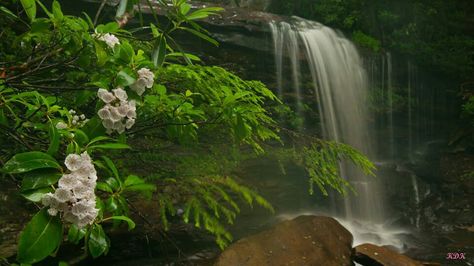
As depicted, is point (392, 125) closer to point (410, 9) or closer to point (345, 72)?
point (345, 72)

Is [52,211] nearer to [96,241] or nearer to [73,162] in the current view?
[73,162]

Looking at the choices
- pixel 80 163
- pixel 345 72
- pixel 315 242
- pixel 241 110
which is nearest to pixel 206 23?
pixel 345 72

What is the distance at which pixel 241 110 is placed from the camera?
6.42 ft

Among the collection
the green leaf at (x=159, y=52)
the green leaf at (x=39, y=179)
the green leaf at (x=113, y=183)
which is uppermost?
the green leaf at (x=159, y=52)

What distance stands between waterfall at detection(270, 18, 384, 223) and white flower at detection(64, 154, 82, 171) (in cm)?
850

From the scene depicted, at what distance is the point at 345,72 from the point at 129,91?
9639 millimetres

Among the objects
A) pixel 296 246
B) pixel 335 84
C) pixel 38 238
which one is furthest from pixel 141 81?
pixel 335 84

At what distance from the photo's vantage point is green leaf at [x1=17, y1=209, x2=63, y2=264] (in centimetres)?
105

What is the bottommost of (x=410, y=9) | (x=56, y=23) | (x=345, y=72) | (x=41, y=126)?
(x=345, y=72)

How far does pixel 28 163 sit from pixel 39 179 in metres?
0.06

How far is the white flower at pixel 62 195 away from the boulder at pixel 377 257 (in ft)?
16.2

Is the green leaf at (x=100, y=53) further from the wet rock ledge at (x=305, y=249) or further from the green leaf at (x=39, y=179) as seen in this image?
the wet rock ledge at (x=305, y=249)

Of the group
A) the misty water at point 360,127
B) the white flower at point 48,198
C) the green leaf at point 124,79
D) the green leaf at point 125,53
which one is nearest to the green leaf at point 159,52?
the green leaf at point 125,53

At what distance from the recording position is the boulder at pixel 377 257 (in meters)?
5.12
